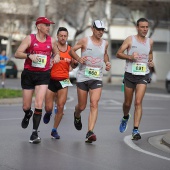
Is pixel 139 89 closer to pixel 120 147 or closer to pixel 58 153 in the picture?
pixel 120 147

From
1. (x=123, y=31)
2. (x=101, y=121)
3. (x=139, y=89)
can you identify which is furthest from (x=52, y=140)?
(x=123, y=31)

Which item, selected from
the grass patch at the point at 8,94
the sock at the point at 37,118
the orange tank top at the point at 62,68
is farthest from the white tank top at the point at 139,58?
the grass patch at the point at 8,94

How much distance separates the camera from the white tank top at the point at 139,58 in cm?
1221

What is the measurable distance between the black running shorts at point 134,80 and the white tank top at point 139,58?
10 centimetres

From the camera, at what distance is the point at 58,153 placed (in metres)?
10.3

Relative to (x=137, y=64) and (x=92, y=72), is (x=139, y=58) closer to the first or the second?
(x=137, y=64)

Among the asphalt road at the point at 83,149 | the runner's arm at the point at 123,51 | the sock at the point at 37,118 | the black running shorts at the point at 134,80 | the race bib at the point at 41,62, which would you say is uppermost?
the runner's arm at the point at 123,51

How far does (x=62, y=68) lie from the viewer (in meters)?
12.4

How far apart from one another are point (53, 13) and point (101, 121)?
39.1 meters

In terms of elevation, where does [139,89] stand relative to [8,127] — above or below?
above

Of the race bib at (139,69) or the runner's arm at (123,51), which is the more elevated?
the runner's arm at (123,51)

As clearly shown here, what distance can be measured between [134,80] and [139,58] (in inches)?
16.1

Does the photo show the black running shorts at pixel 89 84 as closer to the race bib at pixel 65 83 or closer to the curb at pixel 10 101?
the race bib at pixel 65 83

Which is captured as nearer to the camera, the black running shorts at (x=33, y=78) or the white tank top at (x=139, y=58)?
the black running shorts at (x=33, y=78)
